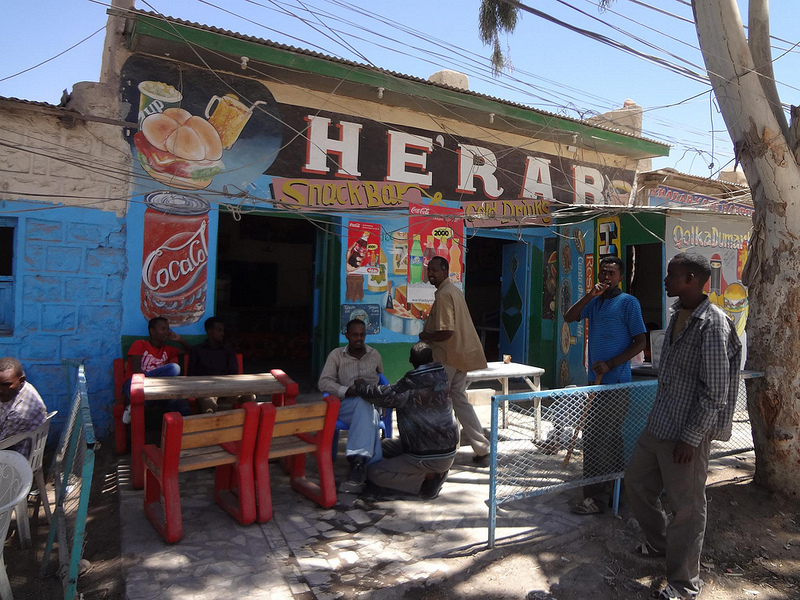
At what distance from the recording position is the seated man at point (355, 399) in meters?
4.40

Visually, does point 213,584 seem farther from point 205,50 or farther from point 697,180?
point 697,180

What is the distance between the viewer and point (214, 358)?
5.82 meters

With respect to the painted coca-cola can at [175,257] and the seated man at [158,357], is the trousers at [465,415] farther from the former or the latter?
the painted coca-cola can at [175,257]

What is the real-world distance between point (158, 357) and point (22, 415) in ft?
6.59

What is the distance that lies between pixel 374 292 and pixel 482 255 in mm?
5686

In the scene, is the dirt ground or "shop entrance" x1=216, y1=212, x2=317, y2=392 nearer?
the dirt ground

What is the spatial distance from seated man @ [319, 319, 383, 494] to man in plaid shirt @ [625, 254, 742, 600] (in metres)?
2.04

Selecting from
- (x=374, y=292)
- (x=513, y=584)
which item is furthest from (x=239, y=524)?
(x=374, y=292)

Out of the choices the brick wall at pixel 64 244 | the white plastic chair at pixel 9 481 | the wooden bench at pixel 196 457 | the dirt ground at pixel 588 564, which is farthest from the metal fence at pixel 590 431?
the brick wall at pixel 64 244

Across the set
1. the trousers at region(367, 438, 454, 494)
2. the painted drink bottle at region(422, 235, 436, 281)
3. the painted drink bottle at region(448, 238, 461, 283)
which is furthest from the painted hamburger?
the trousers at region(367, 438, 454, 494)

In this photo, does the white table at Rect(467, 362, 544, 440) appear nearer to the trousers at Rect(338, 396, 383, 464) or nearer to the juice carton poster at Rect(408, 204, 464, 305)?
the trousers at Rect(338, 396, 383, 464)

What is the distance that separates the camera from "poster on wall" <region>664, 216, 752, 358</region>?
333 inches

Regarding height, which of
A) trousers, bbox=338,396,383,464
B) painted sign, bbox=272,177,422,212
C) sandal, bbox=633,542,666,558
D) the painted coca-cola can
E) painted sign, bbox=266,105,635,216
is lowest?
sandal, bbox=633,542,666,558

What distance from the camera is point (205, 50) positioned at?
6.04 m
